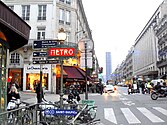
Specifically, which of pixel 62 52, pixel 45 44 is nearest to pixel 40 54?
pixel 45 44

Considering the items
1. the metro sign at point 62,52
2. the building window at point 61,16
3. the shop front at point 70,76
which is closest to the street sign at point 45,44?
the metro sign at point 62,52

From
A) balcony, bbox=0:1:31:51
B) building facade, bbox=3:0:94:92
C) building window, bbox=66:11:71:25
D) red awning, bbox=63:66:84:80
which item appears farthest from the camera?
building window, bbox=66:11:71:25

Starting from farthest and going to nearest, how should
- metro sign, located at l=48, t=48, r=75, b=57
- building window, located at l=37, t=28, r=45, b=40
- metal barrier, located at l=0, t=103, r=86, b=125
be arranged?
1. building window, located at l=37, t=28, r=45, b=40
2. metro sign, located at l=48, t=48, r=75, b=57
3. metal barrier, located at l=0, t=103, r=86, b=125

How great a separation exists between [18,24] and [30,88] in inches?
1089

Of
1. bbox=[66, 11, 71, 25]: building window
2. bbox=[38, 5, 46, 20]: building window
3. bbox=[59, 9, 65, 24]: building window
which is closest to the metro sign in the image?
bbox=[38, 5, 46, 20]: building window

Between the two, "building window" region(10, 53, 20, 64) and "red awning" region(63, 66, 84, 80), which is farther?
"building window" region(10, 53, 20, 64)

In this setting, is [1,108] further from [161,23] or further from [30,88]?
[161,23]

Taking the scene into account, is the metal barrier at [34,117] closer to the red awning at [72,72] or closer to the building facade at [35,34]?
the building facade at [35,34]

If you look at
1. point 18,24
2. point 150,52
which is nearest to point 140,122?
point 18,24

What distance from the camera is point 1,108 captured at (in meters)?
7.92

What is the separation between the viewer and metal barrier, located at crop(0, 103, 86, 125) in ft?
18.6

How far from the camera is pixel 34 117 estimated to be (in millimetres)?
7586

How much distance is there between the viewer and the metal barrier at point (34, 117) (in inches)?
224

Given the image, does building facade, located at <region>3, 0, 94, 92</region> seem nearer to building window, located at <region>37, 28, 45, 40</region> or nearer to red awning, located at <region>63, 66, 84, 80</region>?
building window, located at <region>37, 28, 45, 40</region>
